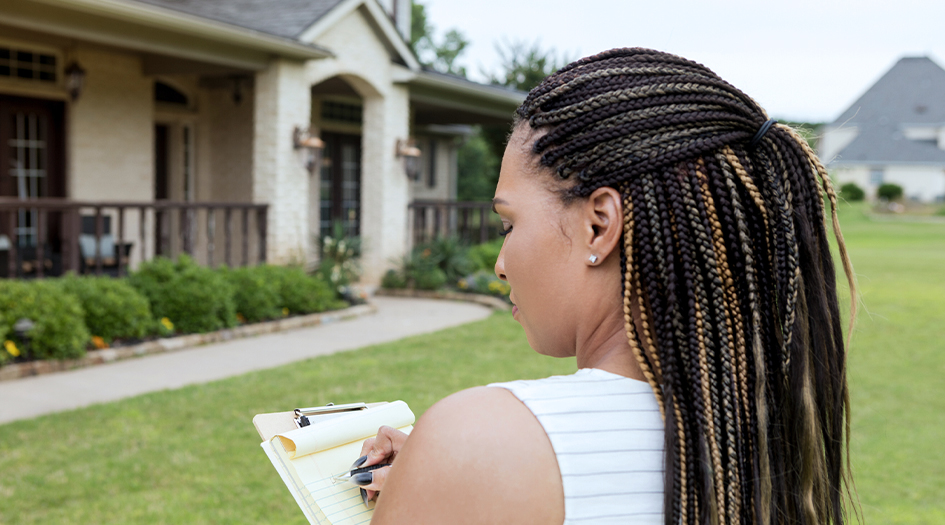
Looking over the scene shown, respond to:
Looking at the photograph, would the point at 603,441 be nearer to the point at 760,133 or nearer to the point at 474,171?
the point at 760,133

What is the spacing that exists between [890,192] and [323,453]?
53.7 m

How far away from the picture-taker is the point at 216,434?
5277mm

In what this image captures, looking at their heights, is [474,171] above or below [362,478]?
above

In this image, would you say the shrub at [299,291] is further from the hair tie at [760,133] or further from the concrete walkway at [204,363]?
the hair tie at [760,133]

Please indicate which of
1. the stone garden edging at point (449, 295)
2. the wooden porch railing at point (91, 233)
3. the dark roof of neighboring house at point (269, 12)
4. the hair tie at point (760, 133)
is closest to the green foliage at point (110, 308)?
the wooden porch railing at point (91, 233)

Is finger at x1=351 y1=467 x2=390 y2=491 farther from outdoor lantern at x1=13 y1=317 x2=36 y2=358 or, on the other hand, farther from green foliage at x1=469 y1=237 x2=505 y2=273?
green foliage at x1=469 y1=237 x2=505 y2=273

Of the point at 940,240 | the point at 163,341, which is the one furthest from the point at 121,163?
the point at 940,240

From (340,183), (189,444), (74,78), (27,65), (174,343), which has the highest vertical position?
(27,65)

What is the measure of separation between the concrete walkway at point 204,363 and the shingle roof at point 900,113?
5216 cm

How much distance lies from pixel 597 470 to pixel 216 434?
480 cm

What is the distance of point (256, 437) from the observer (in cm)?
521

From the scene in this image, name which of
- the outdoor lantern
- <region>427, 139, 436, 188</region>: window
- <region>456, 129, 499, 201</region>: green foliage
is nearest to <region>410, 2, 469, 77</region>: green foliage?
<region>456, 129, 499, 201</region>: green foliage

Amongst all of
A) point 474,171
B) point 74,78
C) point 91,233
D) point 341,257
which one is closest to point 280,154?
point 341,257

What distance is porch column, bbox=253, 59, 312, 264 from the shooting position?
10664 millimetres
